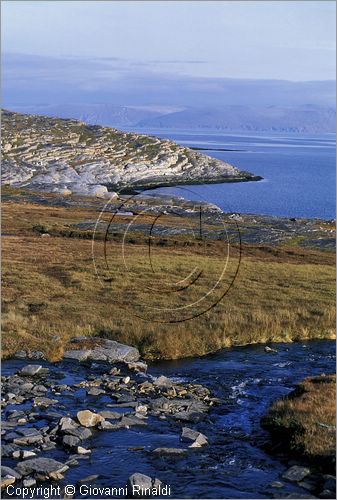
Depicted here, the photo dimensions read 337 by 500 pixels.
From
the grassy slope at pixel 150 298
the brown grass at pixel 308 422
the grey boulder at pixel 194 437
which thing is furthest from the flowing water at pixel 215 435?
the grassy slope at pixel 150 298

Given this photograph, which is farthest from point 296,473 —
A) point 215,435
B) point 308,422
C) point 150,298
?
point 150,298

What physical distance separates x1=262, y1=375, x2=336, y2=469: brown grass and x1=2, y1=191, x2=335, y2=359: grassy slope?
821 centimetres

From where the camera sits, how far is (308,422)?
1817 centimetres

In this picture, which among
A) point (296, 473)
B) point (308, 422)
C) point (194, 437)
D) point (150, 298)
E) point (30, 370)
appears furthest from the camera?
point (150, 298)

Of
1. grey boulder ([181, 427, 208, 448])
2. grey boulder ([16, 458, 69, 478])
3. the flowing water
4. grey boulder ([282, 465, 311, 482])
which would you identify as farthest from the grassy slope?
grey boulder ([282, 465, 311, 482])

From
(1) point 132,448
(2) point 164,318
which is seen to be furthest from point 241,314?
(1) point 132,448

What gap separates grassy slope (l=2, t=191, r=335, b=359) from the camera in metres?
28.8

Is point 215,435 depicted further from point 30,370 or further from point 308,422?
point 30,370

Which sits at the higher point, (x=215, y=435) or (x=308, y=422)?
(x=308, y=422)

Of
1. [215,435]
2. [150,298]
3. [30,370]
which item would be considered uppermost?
[150,298]

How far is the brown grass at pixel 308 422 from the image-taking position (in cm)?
1673

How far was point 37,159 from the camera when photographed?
18812 centimetres

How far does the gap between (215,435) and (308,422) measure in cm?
275

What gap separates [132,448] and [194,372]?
27.0 ft
